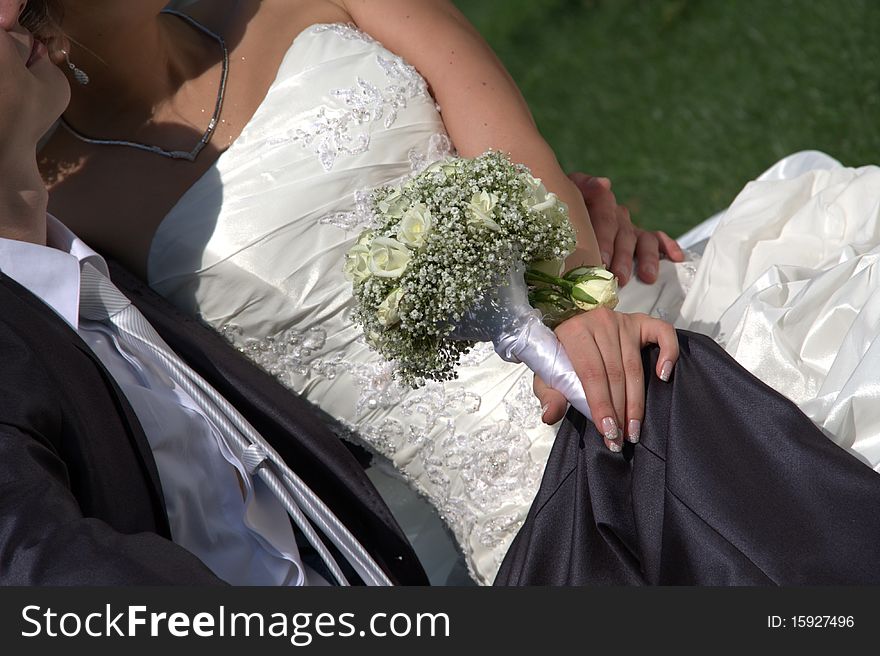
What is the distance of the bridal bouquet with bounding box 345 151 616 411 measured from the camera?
1677 mm

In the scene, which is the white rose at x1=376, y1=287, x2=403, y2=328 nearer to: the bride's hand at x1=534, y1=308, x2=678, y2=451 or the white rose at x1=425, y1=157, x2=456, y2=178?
the white rose at x1=425, y1=157, x2=456, y2=178

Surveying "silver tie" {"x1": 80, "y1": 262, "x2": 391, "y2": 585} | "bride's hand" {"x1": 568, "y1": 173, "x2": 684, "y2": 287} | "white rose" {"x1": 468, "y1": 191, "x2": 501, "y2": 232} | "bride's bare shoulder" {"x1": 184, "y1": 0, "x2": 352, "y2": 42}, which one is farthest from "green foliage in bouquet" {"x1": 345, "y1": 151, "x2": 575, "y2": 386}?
"bride's bare shoulder" {"x1": 184, "y1": 0, "x2": 352, "y2": 42}

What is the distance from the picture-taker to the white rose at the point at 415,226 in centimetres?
167

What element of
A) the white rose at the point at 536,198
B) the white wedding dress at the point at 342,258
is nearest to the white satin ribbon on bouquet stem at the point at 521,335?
the white rose at the point at 536,198

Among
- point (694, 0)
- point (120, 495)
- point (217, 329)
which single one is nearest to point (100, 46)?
point (217, 329)

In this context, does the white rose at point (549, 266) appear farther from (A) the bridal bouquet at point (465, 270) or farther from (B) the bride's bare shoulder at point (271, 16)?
(B) the bride's bare shoulder at point (271, 16)

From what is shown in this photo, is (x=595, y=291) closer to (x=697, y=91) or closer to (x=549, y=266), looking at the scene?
(x=549, y=266)

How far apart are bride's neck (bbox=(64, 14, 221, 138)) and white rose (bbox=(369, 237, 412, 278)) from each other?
3.41 ft

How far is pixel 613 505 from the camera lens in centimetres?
183

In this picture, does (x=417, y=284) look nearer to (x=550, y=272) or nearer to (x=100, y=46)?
(x=550, y=272)

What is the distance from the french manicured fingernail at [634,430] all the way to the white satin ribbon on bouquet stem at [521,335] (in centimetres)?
7

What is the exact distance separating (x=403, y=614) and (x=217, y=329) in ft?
3.59

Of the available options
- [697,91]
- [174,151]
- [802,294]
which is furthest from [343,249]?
[697,91]

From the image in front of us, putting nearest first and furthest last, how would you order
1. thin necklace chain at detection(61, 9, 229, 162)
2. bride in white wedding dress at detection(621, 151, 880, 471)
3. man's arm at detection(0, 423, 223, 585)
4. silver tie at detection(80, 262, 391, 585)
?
man's arm at detection(0, 423, 223, 585)
bride in white wedding dress at detection(621, 151, 880, 471)
silver tie at detection(80, 262, 391, 585)
thin necklace chain at detection(61, 9, 229, 162)
